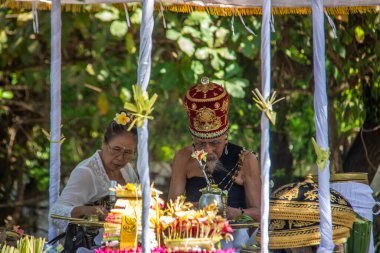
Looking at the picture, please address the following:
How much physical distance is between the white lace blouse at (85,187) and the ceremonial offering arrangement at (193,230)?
1.50 m

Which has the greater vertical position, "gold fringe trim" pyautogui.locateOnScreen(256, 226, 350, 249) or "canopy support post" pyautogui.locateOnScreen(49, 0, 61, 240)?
"canopy support post" pyautogui.locateOnScreen(49, 0, 61, 240)

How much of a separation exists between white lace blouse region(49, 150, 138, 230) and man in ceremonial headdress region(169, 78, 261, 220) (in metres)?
0.49

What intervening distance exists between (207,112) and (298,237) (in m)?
1.25

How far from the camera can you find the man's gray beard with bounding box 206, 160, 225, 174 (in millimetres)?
6270

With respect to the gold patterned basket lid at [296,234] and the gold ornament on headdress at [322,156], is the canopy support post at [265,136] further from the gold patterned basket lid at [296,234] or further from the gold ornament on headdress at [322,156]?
the gold patterned basket lid at [296,234]

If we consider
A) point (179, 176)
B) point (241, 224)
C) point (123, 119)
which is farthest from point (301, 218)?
point (179, 176)

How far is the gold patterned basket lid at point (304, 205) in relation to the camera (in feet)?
17.3

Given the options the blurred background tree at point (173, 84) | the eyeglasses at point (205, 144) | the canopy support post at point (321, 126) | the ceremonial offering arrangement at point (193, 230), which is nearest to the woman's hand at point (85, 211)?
the eyeglasses at point (205, 144)

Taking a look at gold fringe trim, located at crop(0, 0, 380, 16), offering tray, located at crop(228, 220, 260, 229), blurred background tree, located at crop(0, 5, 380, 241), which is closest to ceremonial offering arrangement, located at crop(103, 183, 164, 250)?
offering tray, located at crop(228, 220, 260, 229)

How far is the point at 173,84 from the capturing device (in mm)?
8578

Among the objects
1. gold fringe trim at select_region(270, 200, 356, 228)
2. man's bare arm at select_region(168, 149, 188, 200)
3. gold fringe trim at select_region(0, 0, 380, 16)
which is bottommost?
gold fringe trim at select_region(270, 200, 356, 228)

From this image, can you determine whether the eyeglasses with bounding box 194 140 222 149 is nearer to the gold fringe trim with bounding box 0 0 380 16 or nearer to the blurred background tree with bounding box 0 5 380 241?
the gold fringe trim with bounding box 0 0 380 16

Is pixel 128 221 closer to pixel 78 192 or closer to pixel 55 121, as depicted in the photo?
pixel 78 192

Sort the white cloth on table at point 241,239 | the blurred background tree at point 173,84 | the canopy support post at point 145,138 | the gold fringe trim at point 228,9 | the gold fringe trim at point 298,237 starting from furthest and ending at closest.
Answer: the blurred background tree at point 173,84
the gold fringe trim at point 228,9
the white cloth on table at point 241,239
the gold fringe trim at point 298,237
the canopy support post at point 145,138
